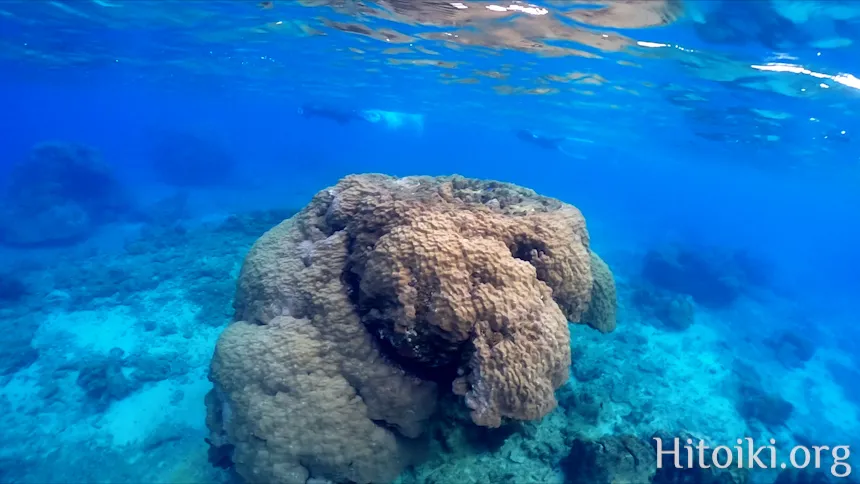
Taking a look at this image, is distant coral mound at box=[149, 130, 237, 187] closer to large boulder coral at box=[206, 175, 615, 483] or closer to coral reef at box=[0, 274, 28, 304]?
coral reef at box=[0, 274, 28, 304]

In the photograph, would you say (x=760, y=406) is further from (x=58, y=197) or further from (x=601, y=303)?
(x=58, y=197)

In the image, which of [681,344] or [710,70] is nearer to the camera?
[710,70]

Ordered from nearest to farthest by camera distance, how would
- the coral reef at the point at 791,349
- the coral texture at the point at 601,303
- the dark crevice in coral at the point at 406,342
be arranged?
the dark crevice in coral at the point at 406,342
the coral texture at the point at 601,303
the coral reef at the point at 791,349

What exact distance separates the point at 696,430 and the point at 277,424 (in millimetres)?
9954

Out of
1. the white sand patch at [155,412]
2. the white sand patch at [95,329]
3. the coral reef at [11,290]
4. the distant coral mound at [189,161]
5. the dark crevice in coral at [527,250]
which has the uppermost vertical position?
the dark crevice in coral at [527,250]

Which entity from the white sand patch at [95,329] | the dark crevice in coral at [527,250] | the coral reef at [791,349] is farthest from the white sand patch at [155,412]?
the coral reef at [791,349]

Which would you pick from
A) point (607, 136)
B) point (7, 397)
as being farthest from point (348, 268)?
point (607, 136)

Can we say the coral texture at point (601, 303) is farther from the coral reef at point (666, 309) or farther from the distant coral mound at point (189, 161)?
the distant coral mound at point (189, 161)

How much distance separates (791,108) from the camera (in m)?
18.1

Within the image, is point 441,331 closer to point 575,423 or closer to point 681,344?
point 575,423

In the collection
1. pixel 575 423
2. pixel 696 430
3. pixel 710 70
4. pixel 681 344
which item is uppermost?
pixel 710 70

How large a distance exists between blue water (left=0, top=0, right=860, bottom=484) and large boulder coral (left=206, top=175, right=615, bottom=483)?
0.04 m

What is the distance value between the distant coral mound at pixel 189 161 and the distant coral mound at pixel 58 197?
729 centimetres

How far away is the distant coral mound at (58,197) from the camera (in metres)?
21.1
